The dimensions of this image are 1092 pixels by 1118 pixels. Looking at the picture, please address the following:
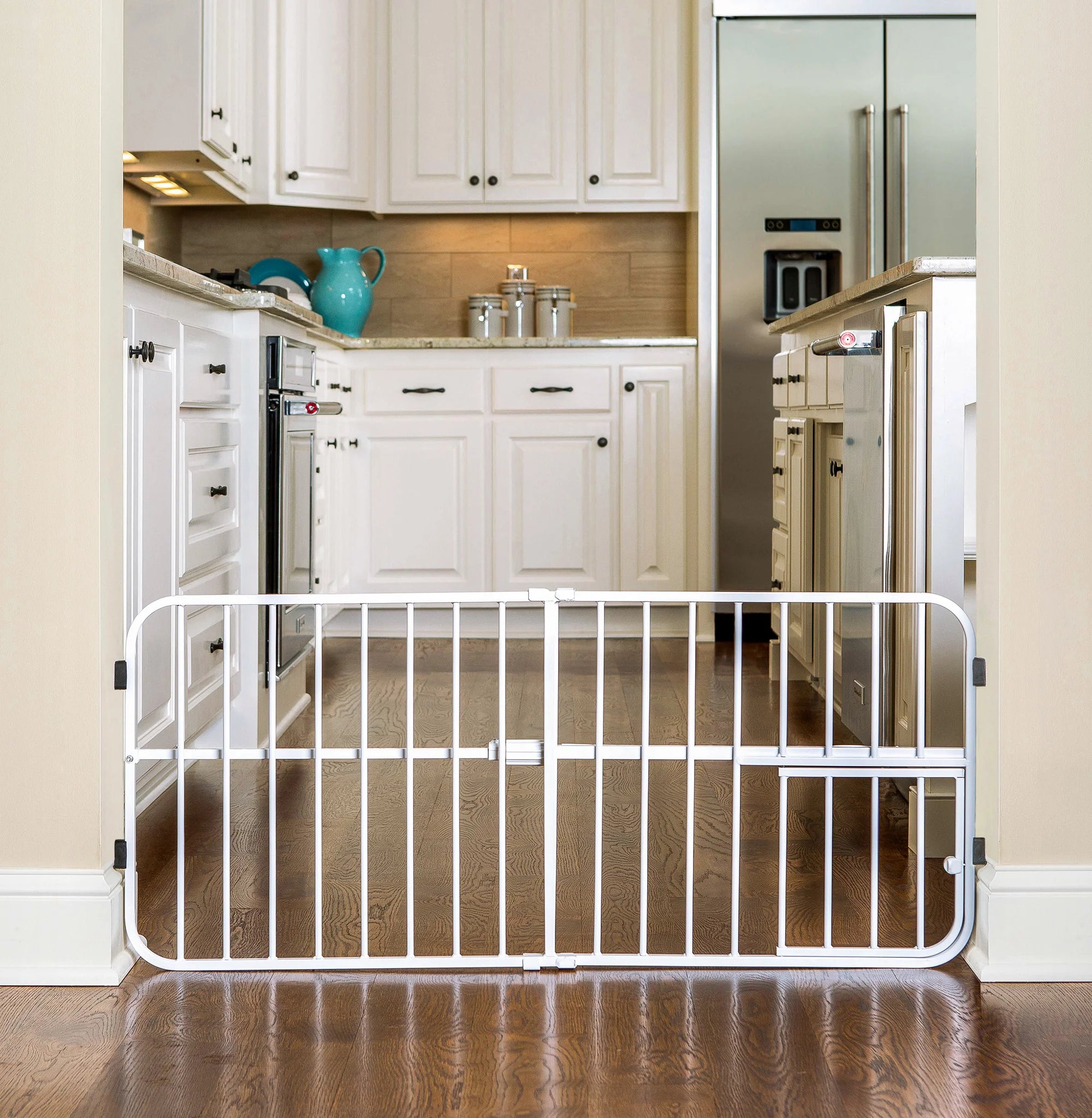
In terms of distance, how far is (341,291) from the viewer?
4.59 m

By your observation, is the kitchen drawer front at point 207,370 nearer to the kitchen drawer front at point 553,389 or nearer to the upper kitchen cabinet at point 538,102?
the kitchen drawer front at point 553,389

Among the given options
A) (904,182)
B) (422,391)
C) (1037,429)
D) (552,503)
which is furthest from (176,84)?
(1037,429)

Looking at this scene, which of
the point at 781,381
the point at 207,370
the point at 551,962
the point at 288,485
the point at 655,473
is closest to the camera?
the point at 551,962

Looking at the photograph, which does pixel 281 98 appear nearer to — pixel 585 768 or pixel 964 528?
pixel 585 768

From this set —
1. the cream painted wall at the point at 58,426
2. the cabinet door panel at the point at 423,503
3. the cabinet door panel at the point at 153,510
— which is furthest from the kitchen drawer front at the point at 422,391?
the cream painted wall at the point at 58,426

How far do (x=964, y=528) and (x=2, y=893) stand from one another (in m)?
1.52

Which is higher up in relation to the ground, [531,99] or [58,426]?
[531,99]

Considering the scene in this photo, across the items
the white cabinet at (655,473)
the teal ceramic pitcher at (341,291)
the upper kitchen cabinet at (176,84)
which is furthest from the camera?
the teal ceramic pitcher at (341,291)

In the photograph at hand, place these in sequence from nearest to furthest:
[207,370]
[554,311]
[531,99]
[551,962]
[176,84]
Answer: [551,962], [207,370], [176,84], [531,99], [554,311]

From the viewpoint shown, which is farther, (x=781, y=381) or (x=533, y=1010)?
(x=781, y=381)

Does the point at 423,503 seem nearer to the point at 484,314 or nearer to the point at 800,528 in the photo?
the point at 484,314

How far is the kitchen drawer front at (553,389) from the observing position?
4316 millimetres

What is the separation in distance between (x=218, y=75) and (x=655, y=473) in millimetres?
1858

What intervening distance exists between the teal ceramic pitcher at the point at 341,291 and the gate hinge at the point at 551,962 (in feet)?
10.9
